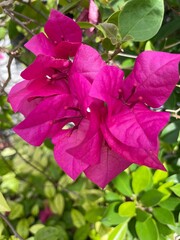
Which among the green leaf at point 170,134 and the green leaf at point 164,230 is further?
the green leaf at point 170,134

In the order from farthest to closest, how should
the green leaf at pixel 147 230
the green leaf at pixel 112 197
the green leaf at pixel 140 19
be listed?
the green leaf at pixel 112 197
the green leaf at pixel 147 230
the green leaf at pixel 140 19

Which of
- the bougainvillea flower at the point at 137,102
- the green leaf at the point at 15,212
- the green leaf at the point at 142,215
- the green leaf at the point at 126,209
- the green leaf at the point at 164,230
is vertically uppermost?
the bougainvillea flower at the point at 137,102

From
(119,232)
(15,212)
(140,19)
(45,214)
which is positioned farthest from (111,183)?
(140,19)

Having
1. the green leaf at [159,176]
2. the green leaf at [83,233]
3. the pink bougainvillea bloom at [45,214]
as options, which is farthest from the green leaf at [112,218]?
the pink bougainvillea bloom at [45,214]

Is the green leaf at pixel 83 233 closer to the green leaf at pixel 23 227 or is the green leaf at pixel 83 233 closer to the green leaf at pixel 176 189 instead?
the green leaf at pixel 23 227

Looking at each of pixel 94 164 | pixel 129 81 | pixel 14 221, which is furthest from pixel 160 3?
pixel 14 221

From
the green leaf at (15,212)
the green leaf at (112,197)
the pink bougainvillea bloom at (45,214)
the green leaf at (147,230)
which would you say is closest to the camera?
the green leaf at (147,230)

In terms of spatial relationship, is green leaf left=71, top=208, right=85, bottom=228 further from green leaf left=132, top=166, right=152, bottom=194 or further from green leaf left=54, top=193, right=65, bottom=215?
green leaf left=132, top=166, right=152, bottom=194
